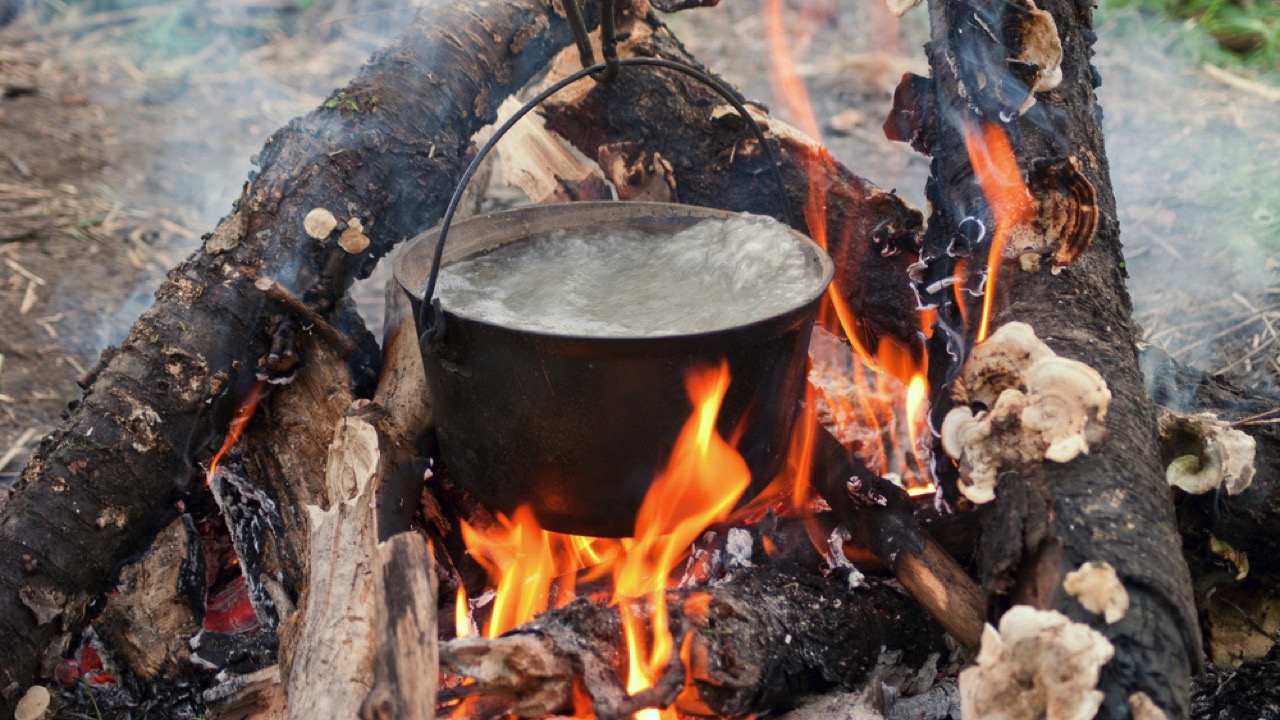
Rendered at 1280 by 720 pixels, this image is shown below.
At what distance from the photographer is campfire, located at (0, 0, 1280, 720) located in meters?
1.82

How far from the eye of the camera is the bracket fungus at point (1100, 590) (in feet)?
5.16

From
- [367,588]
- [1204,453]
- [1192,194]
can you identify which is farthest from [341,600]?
[1192,194]

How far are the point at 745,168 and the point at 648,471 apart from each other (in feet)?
5.11

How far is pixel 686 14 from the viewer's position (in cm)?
877

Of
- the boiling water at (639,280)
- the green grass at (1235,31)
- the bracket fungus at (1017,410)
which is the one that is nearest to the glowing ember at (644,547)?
the boiling water at (639,280)

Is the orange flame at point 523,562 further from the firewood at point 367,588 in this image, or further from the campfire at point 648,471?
the firewood at point 367,588

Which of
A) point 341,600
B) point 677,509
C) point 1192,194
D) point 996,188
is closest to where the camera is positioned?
point 341,600

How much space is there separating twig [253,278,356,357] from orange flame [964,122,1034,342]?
71.3 inches

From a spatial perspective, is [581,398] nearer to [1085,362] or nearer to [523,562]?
[523,562]

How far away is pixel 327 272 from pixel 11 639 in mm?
1220

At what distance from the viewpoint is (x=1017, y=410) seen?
1.89 meters

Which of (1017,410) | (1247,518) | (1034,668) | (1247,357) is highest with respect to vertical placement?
(1017,410)

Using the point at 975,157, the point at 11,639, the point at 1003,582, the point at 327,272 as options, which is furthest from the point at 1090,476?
the point at 11,639

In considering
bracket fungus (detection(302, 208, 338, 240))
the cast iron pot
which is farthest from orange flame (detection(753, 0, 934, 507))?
bracket fungus (detection(302, 208, 338, 240))
